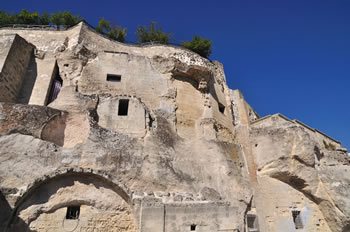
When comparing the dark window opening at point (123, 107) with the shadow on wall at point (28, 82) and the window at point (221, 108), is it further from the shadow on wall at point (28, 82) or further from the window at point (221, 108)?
the window at point (221, 108)

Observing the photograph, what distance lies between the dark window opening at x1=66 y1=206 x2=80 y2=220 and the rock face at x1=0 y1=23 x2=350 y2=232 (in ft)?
0.10

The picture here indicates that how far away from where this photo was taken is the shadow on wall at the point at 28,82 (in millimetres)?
13344

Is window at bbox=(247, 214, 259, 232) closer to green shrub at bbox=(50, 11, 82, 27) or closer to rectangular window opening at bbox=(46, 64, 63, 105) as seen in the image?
rectangular window opening at bbox=(46, 64, 63, 105)

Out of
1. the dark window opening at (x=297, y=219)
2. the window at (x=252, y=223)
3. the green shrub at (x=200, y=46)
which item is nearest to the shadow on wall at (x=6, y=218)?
the window at (x=252, y=223)

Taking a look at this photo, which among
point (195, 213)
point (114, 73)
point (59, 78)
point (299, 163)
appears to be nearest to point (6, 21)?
point (59, 78)

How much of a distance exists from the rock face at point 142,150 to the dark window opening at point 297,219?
5cm

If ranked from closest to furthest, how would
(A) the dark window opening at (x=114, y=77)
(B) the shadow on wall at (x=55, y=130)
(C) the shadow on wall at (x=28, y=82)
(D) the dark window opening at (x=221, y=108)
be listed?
(B) the shadow on wall at (x=55, y=130), (C) the shadow on wall at (x=28, y=82), (A) the dark window opening at (x=114, y=77), (D) the dark window opening at (x=221, y=108)

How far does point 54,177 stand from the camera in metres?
8.91

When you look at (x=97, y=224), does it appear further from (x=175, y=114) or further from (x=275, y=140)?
(x=275, y=140)

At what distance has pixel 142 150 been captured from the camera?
1079 cm

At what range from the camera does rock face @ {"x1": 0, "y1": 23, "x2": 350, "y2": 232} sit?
8805 millimetres

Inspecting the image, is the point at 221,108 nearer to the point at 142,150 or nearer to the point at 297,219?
the point at 297,219

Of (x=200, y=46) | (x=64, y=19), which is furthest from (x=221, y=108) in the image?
(x=64, y=19)

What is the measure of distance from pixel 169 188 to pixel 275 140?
7.19 metres
